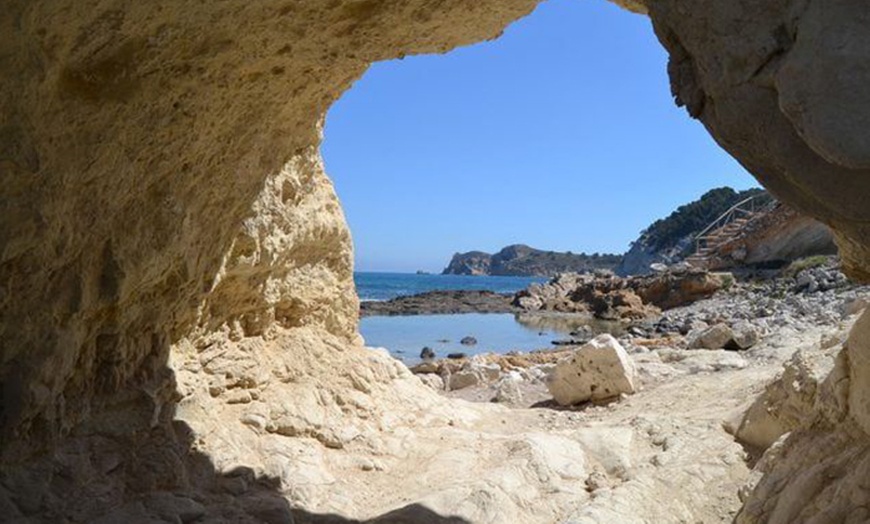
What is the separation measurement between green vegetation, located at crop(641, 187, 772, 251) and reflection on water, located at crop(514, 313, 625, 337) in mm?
39421

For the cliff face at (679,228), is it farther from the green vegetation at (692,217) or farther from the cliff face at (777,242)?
the cliff face at (777,242)

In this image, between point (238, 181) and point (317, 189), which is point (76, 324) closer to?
point (238, 181)

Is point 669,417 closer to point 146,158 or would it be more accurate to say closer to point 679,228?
point 146,158

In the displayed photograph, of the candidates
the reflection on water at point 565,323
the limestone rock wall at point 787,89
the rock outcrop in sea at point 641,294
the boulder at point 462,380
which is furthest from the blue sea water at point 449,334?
the limestone rock wall at point 787,89

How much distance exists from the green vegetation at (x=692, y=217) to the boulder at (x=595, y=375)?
6406 cm

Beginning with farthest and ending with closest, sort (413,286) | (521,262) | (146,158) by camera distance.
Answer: (521,262)
(413,286)
(146,158)

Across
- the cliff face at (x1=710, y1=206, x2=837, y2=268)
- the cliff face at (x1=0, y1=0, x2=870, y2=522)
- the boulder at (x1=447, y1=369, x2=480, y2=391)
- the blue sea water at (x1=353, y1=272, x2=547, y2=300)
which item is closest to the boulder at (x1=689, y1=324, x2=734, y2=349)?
the boulder at (x1=447, y1=369, x2=480, y2=391)

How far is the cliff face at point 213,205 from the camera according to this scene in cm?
267

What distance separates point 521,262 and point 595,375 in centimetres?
12808

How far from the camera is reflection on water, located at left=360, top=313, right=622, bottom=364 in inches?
914

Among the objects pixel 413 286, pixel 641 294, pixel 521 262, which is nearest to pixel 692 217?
pixel 413 286

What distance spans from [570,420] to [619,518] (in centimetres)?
331

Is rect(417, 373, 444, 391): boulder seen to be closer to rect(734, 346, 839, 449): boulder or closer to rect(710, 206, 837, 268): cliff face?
rect(734, 346, 839, 449): boulder

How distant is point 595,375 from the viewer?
9.27 meters
